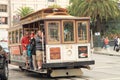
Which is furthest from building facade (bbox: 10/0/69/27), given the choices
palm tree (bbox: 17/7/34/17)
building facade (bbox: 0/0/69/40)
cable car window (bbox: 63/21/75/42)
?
cable car window (bbox: 63/21/75/42)

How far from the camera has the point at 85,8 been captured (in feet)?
182

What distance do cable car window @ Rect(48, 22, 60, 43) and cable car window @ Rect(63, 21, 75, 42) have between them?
0.28 meters

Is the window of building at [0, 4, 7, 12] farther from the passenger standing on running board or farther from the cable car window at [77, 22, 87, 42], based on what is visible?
the passenger standing on running board

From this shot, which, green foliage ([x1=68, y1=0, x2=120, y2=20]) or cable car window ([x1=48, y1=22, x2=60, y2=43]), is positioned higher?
green foliage ([x1=68, y1=0, x2=120, y2=20])

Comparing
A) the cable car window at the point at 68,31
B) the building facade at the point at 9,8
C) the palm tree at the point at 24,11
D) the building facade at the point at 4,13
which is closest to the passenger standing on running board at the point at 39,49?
the cable car window at the point at 68,31

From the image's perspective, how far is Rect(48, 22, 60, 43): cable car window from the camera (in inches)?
660

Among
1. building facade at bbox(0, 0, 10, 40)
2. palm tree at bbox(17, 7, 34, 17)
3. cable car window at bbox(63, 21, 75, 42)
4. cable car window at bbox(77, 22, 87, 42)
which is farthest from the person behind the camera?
building facade at bbox(0, 0, 10, 40)

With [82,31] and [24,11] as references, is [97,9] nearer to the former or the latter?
[82,31]

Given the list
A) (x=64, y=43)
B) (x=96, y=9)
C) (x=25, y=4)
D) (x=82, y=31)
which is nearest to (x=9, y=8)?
(x=25, y=4)

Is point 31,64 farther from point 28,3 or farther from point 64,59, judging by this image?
point 28,3

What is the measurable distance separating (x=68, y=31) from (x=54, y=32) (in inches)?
23.3

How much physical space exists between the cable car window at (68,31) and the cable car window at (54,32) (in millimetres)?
284

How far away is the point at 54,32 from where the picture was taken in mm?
16875

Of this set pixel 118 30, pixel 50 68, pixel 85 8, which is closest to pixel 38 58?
pixel 50 68
